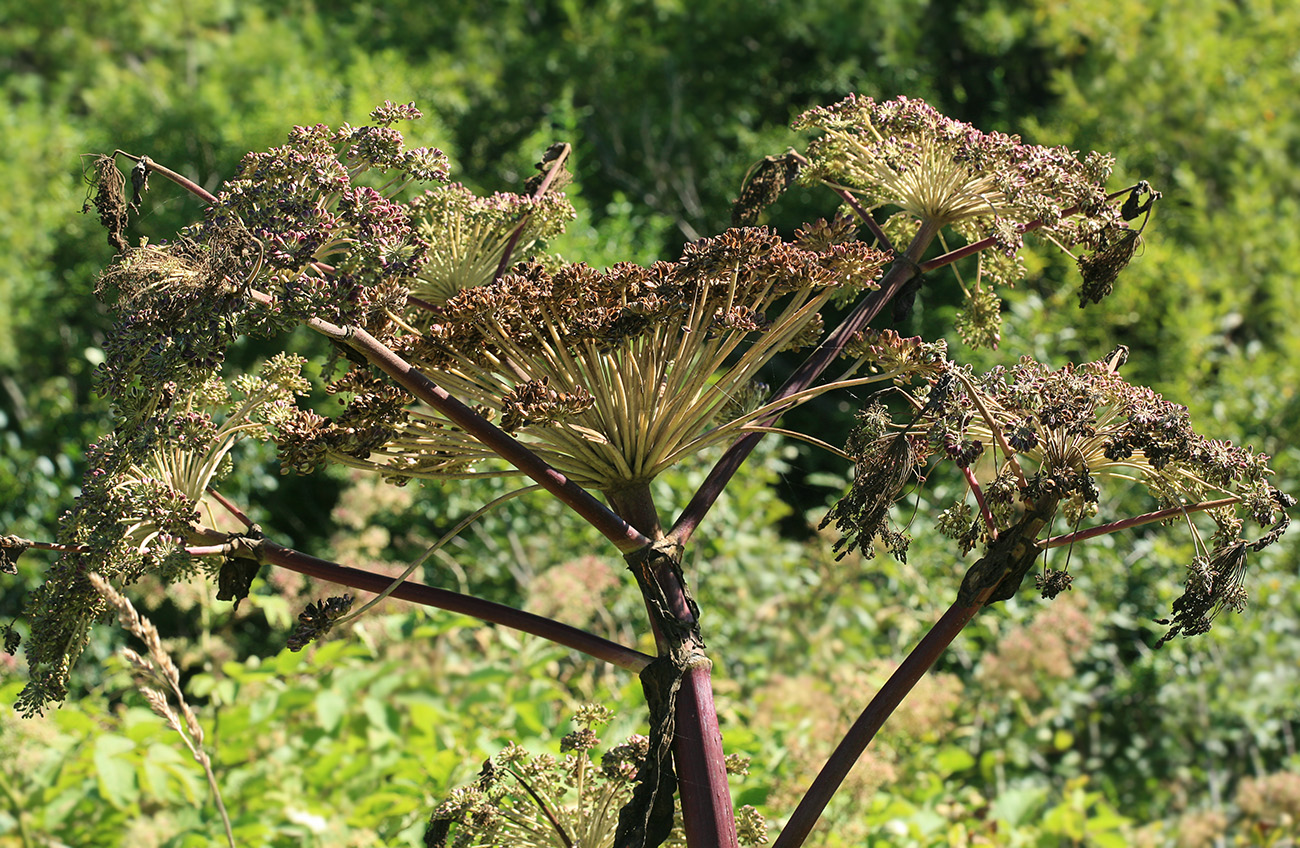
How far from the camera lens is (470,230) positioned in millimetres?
1460

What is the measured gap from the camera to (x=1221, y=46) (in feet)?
28.5

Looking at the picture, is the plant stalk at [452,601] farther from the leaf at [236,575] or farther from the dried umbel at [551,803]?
the dried umbel at [551,803]

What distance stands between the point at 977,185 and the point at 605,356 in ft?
1.71

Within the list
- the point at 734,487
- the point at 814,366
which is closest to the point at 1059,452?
the point at 814,366

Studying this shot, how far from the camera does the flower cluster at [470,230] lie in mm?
1412

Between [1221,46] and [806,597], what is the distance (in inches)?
264

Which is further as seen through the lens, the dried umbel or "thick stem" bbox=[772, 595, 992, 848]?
the dried umbel

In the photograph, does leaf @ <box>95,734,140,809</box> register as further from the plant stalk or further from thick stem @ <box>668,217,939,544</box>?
thick stem @ <box>668,217,939,544</box>

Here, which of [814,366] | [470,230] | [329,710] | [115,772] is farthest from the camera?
[329,710]

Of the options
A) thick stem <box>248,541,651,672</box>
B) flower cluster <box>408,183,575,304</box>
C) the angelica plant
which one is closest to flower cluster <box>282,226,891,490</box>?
the angelica plant

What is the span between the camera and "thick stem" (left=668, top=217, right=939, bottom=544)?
4.25 ft

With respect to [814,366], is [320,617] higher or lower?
lower

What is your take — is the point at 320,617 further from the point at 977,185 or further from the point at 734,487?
the point at 734,487

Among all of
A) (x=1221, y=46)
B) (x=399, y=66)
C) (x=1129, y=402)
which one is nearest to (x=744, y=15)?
(x=399, y=66)
